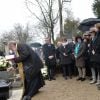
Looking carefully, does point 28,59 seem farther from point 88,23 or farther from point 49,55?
point 88,23

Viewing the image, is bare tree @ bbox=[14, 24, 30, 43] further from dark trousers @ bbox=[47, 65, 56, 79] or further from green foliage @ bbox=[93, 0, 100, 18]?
dark trousers @ bbox=[47, 65, 56, 79]

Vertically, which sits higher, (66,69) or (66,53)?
(66,53)

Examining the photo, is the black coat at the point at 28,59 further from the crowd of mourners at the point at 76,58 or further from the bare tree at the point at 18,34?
the bare tree at the point at 18,34

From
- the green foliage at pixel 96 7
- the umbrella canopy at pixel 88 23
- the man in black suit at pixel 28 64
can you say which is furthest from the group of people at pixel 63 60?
the green foliage at pixel 96 7

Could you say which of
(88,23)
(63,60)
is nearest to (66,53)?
(63,60)

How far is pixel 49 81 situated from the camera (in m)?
14.7

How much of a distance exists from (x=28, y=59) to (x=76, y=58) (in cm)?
304

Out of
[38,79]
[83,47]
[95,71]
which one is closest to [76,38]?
[83,47]

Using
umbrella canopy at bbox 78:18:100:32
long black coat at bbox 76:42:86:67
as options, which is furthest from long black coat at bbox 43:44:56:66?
umbrella canopy at bbox 78:18:100:32

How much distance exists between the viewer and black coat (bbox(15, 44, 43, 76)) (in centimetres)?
1117

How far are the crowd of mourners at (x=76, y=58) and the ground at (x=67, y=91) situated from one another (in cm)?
43

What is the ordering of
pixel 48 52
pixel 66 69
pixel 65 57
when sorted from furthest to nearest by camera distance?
1. pixel 66 69
2. pixel 48 52
3. pixel 65 57

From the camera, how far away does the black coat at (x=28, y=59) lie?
36.7 feet

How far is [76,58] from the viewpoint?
45.6 ft
